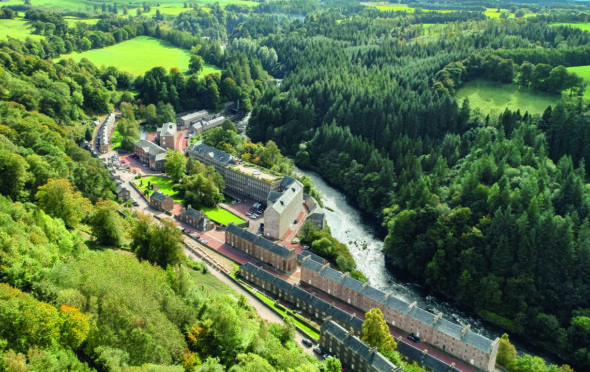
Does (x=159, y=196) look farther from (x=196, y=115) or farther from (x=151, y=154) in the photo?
(x=196, y=115)

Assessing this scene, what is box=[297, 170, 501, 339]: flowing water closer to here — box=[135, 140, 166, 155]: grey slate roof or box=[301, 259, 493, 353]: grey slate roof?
box=[301, 259, 493, 353]: grey slate roof

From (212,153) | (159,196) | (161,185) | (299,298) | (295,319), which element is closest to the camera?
(295,319)

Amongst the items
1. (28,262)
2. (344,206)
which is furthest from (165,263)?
(344,206)

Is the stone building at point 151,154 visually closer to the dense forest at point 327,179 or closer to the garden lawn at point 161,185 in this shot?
the garden lawn at point 161,185

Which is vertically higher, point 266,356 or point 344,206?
point 266,356

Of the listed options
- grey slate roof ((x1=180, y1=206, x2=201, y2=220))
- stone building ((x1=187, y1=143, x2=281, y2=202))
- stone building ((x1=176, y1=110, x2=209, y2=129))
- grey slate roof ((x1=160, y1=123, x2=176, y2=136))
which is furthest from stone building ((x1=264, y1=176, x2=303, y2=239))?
stone building ((x1=176, y1=110, x2=209, y2=129))

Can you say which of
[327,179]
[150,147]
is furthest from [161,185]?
[327,179]

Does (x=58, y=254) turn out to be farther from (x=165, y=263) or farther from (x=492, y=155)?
(x=492, y=155)

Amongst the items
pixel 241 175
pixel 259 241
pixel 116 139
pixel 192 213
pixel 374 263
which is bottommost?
pixel 116 139
